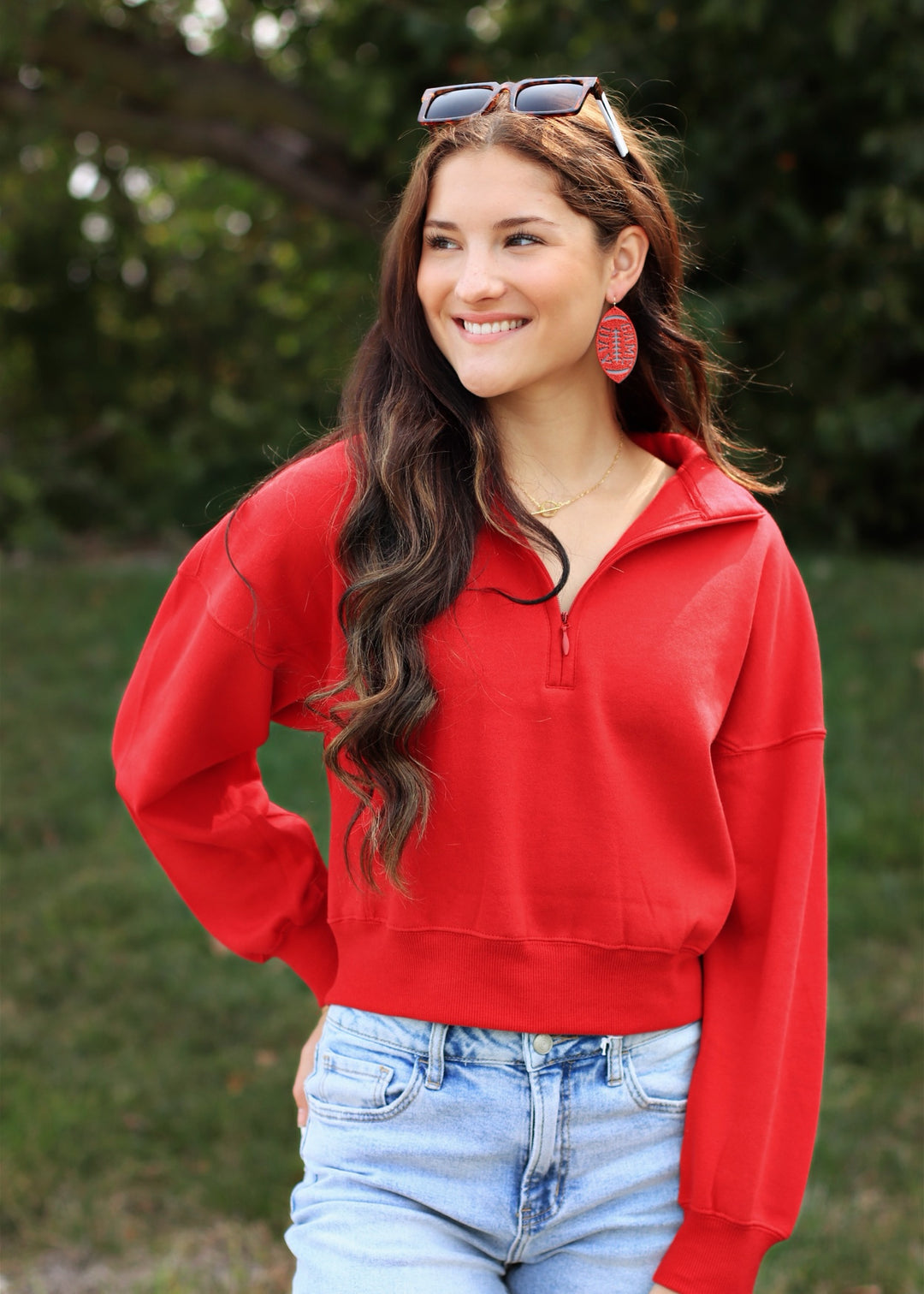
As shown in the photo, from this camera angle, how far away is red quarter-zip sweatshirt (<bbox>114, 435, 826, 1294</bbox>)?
1.76 metres

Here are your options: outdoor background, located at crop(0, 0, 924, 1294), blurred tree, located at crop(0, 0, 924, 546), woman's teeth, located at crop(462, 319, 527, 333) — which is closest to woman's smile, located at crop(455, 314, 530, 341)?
woman's teeth, located at crop(462, 319, 527, 333)

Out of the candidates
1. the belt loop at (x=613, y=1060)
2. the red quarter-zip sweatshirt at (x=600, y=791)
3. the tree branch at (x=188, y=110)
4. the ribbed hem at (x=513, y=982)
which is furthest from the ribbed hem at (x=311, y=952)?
the tree branch at (x=188, y=110)

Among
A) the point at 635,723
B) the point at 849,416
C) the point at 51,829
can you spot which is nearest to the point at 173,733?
the point at 635,723

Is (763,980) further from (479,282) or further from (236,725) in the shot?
(479,282)

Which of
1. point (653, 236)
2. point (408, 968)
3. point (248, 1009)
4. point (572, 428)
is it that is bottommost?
point (248, 1009)

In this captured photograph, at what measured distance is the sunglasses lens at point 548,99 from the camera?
5.91 ft

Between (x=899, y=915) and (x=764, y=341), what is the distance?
3.93m

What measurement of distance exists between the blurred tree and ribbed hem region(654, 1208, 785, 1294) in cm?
382

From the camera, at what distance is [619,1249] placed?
5.87 ft

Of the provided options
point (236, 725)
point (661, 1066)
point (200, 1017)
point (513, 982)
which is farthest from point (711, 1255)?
point (200, 1017)

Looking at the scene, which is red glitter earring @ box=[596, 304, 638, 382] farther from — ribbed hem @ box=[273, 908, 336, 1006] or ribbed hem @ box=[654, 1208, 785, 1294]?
ribbed hem @ box=[654, 1208, 785, 1294]

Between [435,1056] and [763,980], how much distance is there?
19.5 inches

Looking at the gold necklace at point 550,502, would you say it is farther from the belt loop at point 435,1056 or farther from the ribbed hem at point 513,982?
the belt loop at point 435,1056

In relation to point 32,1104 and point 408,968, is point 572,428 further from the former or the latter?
point 32,1104
